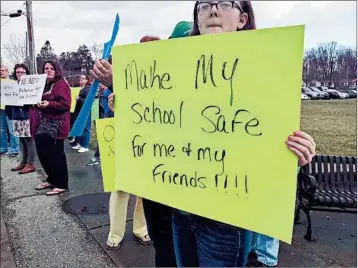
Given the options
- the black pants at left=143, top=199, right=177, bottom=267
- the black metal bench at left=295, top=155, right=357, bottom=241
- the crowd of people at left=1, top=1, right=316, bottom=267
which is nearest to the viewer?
the crowd of people at left=1, top=1, right=316, bottom=267

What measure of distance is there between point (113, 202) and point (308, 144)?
86.5 inches

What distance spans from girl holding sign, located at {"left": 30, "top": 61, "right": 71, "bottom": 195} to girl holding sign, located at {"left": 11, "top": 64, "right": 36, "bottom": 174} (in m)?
1.10

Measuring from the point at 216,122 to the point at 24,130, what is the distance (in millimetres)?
4974

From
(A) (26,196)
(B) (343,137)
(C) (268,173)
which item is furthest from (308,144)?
(B) (343,137)

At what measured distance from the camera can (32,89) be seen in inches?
182

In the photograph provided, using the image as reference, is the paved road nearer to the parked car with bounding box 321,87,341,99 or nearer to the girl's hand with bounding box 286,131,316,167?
the girl's hand with bounding box 286,131,316,167

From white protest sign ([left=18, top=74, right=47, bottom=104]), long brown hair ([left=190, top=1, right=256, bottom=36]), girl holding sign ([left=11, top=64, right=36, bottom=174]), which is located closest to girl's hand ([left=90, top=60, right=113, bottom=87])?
long brown hair ([left=190, top=1, right=256, bottom=36])

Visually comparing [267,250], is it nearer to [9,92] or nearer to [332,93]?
[9,92]

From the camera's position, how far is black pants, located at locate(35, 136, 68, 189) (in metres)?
4.46

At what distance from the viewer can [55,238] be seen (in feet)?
10.5

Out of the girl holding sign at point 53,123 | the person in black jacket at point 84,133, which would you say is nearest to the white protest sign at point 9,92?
the girl holding sign at point 53,123

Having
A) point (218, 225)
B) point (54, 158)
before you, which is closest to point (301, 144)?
point (218, 225)

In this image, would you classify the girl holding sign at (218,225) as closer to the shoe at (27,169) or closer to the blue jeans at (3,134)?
the shoe at (27,169)

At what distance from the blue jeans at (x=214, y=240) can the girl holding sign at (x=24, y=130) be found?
4673 millimetres
